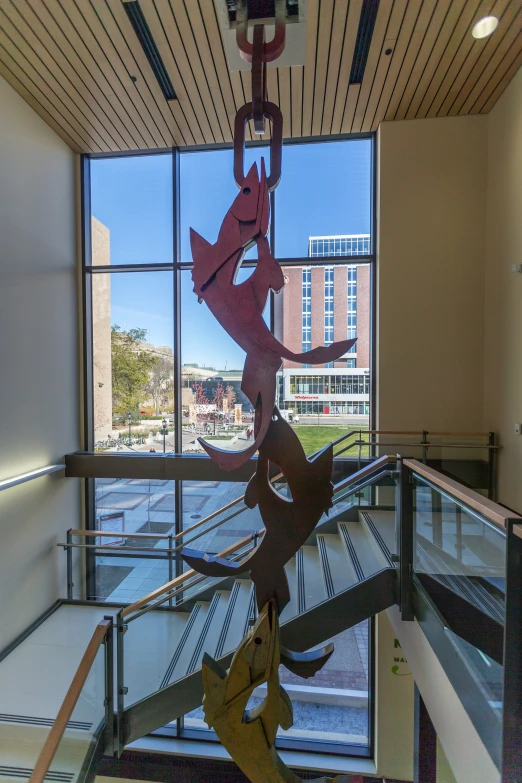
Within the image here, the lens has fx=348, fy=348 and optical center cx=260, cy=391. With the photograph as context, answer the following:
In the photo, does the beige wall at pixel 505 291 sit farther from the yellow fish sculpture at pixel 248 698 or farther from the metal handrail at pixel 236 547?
the yellow fish sculpture at pixel 248 698

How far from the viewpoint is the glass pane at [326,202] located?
453cm

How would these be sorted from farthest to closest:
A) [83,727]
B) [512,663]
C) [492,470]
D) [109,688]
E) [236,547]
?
[492,470], [236,547], [109,688], [83,727], [512,663]

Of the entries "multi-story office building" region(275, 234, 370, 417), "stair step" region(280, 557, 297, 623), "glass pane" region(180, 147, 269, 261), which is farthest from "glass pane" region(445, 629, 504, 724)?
"glass pane" region(180, 147, 269, 261)

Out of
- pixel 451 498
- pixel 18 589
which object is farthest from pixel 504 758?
pixel 18 589

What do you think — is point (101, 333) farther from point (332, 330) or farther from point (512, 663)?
point (512, 663)

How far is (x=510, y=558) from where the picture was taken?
1.25 meters

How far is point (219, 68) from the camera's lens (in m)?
3.43

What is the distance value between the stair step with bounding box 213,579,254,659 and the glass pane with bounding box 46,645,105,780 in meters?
0.86

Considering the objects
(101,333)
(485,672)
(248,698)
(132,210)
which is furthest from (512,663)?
(132,210)

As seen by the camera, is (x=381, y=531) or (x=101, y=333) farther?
(x=101, y=333)

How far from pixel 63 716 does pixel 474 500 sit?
2453 mm

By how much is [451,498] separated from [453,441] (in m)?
2.67

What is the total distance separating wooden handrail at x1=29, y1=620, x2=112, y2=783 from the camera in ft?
5.82

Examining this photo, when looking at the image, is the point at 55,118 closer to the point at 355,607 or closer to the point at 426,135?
the point at 426,135
